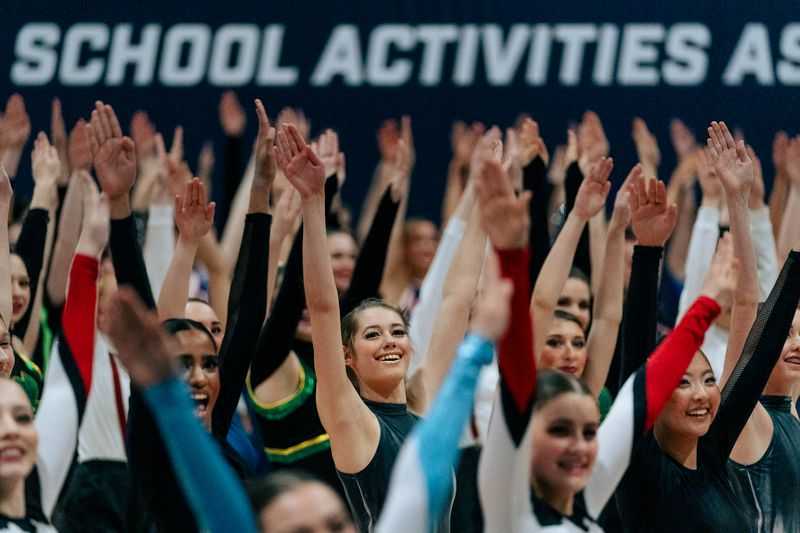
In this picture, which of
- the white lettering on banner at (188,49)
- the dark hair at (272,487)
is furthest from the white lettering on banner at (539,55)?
the dark hair at (272,487)

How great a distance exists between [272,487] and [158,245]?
282cm

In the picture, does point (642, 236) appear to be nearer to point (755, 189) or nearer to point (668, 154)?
point (755, 189)

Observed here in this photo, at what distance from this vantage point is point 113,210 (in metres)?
4.06

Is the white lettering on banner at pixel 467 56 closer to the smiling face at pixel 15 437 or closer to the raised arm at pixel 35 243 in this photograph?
the raised arm at pixel 35 243

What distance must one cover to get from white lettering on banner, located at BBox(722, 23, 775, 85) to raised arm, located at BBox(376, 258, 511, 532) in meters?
5.10

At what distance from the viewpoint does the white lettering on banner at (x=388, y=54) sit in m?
8.00

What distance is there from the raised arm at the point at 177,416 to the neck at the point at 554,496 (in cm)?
73

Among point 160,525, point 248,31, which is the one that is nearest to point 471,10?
point 248,31

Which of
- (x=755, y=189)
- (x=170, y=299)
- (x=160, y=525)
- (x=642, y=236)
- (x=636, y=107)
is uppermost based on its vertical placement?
(x=636, y=107)

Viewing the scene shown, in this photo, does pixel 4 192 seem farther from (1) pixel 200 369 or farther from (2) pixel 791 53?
(2) pixel 791 53

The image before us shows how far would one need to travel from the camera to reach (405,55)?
8.04 metres

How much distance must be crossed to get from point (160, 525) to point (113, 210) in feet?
3.07

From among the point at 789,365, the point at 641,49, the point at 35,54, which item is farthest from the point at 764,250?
the point at 35,54

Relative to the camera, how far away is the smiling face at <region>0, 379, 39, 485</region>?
3.24 metres
